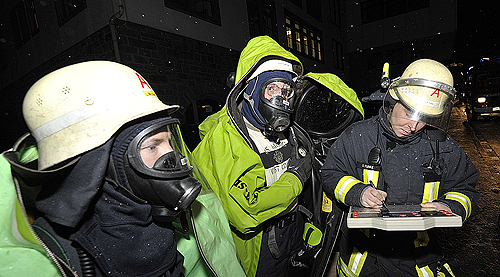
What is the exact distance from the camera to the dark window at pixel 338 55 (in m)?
22.5

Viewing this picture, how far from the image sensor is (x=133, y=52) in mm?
6242

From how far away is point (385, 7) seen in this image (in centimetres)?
2286

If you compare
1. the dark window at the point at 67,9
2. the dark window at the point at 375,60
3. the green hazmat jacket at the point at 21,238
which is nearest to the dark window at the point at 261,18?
the dark window at the point at 67,9

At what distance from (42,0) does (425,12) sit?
25554 millimetres

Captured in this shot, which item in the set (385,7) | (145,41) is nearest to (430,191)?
(145,41)

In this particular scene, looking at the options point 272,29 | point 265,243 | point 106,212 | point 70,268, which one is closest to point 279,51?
point 265,243

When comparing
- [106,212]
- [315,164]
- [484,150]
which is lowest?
[484,150]

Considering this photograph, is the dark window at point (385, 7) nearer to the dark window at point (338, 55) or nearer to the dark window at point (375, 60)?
the dark window at point (375, 60)

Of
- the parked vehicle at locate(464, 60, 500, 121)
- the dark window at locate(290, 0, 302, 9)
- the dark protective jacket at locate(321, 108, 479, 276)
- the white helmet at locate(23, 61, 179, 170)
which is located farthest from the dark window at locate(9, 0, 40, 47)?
the parked vehicle at locate(464, 60, 500, 121)

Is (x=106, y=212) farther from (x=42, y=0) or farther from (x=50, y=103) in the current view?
(x=42, y=0)

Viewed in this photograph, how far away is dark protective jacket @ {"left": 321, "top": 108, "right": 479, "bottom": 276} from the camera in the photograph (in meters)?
1.84

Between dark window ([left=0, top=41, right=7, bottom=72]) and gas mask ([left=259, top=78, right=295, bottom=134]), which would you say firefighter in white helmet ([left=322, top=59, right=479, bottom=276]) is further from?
dark window ([left=0, top=41, right=7, bottom=72])

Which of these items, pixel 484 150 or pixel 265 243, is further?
pixel 484 150

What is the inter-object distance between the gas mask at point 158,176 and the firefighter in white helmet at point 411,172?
1.24 metres
